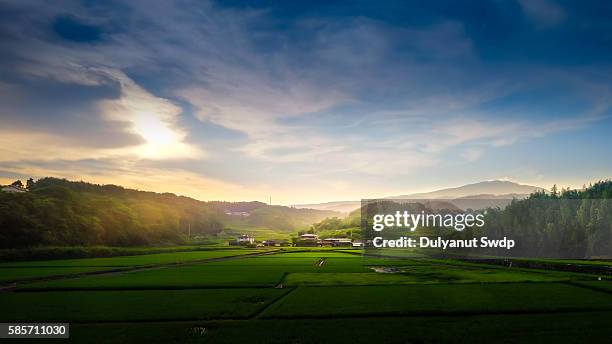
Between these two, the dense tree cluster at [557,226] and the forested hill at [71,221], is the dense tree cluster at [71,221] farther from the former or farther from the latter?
the dense tree cluster at [557,226]

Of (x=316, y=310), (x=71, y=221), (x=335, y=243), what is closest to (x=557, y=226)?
(x=335, y=243)

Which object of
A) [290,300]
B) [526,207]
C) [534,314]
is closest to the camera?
[534,314]

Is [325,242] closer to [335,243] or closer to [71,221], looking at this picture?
[335,243]

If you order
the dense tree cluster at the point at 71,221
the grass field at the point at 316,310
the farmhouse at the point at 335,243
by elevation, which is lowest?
the farmhouse at the point at 335,243

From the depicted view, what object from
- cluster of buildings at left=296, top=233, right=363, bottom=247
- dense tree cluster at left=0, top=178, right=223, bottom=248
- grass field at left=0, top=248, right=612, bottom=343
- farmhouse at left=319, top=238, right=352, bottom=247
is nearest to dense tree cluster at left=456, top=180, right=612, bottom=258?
cluster of buildings at left=296, top=233, right=363, bottom=247

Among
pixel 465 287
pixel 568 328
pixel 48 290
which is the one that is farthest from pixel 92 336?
pixel 465 287

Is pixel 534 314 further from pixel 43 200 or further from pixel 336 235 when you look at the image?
pixel 336 235

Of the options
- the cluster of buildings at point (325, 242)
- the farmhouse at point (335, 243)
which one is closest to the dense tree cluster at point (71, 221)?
the cluster of buildings at point (325, 242)

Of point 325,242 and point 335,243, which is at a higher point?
point 325,242
